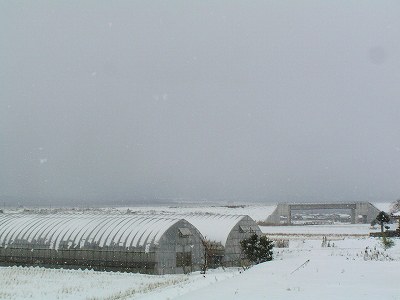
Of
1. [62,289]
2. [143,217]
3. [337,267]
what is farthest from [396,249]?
[62,289]

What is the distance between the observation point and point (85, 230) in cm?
3797

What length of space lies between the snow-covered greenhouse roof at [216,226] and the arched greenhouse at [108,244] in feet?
9.09

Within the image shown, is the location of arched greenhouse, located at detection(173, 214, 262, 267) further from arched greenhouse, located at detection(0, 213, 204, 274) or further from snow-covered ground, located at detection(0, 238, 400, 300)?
snow-covered ground, located at detection(0, 238, 400, 300)

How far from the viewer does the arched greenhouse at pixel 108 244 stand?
33.9m

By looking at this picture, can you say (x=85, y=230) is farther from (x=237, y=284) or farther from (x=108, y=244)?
(x=237, y=284)

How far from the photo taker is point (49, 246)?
37938 millimetres

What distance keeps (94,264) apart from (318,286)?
21506mm

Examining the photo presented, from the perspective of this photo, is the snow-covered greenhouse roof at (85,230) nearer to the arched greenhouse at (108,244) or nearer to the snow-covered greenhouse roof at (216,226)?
the arched greenhouse at (108,244)

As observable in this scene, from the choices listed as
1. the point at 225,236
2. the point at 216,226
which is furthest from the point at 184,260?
the point at 216,226

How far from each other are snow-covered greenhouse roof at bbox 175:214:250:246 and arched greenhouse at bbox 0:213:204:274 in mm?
2771

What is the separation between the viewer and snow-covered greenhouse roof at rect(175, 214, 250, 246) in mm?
39656

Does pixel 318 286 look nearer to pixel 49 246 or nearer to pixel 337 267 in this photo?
pixel 337 267

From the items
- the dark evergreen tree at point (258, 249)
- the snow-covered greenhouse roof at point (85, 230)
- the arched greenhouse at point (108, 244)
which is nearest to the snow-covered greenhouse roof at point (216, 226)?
the arched greenhouse at point (108, 244)

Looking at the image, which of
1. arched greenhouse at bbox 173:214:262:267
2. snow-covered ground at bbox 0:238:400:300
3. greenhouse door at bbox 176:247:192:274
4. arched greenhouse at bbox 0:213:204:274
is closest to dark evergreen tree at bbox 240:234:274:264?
arched greenhouse at bbox 173:214:262:267
